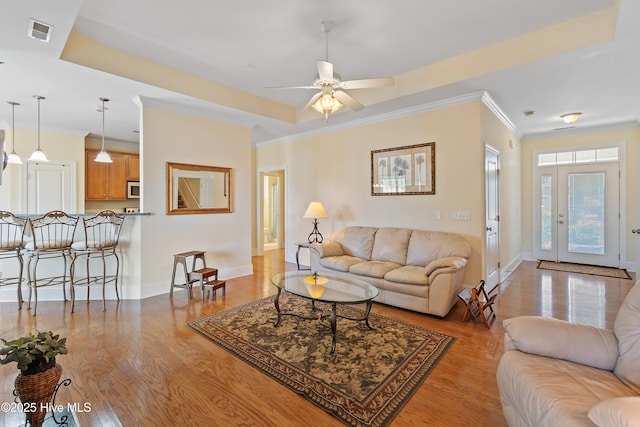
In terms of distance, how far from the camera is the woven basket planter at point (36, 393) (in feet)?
4.27

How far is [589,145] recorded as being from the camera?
5.91 metres

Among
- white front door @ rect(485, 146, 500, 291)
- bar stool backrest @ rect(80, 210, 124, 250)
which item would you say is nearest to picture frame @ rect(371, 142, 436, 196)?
white front door @ rect(485, 146, 500, 291)

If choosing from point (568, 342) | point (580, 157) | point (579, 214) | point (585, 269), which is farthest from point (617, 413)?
point (580, 157)

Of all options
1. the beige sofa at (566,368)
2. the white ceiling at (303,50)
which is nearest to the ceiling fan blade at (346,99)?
the white ceiling at (303,50)

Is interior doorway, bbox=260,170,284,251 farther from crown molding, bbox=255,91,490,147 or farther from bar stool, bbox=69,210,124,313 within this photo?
bar stool, bbox=69,210,124,313

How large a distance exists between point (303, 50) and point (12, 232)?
4.17m

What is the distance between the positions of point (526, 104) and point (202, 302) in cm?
546

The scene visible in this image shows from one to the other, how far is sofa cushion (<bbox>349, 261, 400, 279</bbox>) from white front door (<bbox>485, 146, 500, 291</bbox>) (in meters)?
1.37

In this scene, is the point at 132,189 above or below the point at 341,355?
above

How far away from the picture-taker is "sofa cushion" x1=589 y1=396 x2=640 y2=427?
959 mm

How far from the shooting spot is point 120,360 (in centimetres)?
247

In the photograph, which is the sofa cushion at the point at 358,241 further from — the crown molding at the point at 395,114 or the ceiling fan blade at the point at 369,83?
the ceiling fan blade at the point at 369,83

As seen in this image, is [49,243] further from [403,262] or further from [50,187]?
[403,262]

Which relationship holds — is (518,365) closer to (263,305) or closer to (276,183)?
(263,305)
